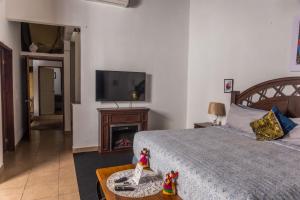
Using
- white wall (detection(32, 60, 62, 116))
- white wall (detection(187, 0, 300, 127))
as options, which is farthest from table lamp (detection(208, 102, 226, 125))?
white wall (detection(32, 60, 62, 116))

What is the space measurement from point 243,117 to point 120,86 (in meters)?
2.40

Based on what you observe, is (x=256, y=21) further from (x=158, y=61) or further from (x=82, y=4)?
(x=82, y=4)

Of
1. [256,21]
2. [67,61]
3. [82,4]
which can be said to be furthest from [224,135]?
[67,61]

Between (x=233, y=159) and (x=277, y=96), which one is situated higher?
(x=277, y=96)

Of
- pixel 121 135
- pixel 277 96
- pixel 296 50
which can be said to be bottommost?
pixel 121 135

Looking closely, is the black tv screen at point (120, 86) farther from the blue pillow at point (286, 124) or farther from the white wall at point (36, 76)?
the white wall at point (36, 76)

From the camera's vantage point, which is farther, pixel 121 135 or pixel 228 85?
pixel 121 135

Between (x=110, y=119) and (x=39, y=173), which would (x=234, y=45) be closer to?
(x=110, y=119)

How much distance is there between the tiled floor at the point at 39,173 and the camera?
2.74 meters

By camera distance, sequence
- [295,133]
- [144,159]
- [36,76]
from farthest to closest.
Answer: [36,76] → [295,133] → [144,159]

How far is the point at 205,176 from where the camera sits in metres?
1.56

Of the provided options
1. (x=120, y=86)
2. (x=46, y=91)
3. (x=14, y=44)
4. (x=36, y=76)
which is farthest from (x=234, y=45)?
(x=46, y=91)

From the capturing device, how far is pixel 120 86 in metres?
4.45

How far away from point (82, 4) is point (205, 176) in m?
3.87
